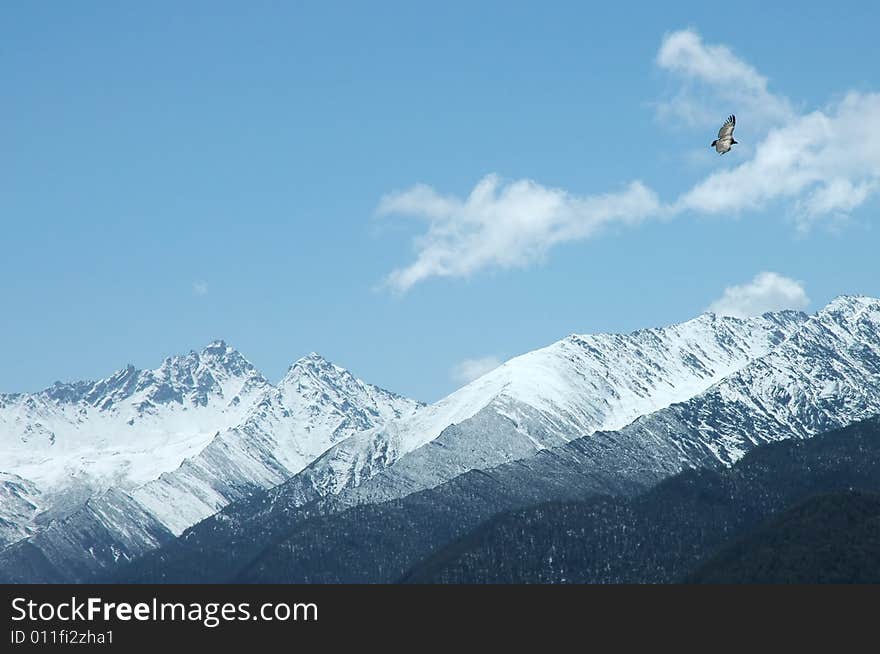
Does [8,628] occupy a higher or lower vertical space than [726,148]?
lower

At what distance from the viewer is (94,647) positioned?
187375 millimetres

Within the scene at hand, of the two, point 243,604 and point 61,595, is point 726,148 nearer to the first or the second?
point 243,604

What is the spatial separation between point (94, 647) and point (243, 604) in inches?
Result: 783

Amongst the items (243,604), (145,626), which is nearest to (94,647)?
(145,626)

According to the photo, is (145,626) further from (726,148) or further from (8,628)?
(726,148)

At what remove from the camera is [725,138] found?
484 feet

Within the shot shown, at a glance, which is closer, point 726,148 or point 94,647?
point 726,148

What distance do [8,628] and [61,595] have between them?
309 inches

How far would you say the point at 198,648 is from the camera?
190375mm

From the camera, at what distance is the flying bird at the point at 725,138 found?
14662cm

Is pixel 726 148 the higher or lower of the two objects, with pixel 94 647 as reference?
higher

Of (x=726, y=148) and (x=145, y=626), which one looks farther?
(x=145, y=626)

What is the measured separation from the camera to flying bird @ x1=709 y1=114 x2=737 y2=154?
147 metres

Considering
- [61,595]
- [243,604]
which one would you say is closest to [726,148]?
[243,604]
